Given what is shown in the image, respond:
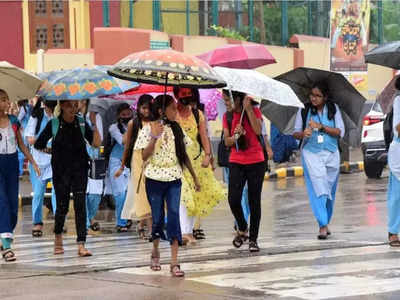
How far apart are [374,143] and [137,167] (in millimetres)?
11433

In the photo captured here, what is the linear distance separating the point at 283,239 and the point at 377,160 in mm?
10290

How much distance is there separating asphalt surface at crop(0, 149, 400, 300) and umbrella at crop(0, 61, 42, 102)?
1708mm

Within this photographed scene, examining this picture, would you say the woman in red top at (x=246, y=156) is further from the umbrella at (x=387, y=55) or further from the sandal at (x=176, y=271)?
the sandal at (x=176, y=271)

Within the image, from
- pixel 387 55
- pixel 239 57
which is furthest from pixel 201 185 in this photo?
pixel 239 57

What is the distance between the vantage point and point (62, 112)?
12906 millimetres

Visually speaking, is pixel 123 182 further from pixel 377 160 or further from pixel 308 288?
pixel 377 160

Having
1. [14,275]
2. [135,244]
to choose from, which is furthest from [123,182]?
[14,275]

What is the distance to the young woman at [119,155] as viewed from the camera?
52.0ft

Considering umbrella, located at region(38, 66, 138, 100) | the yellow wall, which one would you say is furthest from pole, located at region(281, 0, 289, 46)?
umbrella, located at region(38, 66, 138, 100)

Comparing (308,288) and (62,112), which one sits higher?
(62,112)

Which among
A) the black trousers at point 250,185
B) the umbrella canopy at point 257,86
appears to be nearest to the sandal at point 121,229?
the black trousers at point 250,185

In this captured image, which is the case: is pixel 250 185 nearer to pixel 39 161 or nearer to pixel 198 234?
pixel 198 234

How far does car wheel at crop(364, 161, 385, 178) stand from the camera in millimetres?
24172

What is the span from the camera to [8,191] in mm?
12547
